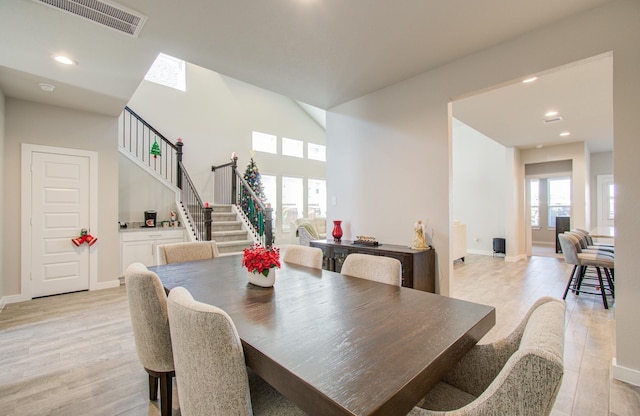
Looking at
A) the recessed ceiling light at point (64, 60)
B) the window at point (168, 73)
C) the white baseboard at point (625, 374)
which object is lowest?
the white baseboard at point (625, 374)

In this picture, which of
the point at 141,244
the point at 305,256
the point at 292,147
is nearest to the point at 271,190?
the point at 292,147

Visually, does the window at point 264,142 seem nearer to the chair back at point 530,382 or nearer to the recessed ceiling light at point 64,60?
the recessed ceiling light at point 64,60

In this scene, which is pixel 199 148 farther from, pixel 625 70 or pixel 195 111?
pixel 625 70

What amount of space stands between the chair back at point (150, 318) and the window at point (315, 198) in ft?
25.5

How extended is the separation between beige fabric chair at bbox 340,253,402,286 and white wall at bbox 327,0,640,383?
53.8 inches

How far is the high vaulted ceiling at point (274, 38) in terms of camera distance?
208 cm

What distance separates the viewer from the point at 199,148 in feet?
22.7

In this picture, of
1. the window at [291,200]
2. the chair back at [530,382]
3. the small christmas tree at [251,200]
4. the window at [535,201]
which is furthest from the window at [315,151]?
the chair back at [530,382]

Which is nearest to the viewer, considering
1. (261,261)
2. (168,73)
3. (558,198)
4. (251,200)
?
(261,261)

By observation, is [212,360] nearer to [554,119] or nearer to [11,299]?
[11,299]

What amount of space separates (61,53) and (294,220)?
Result: 21.8 feet

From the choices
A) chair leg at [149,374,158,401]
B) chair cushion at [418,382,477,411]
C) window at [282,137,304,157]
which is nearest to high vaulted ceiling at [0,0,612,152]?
chair cushion at [418,382,477,411]

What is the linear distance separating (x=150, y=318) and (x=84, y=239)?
3.74m

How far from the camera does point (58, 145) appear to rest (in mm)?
4047
